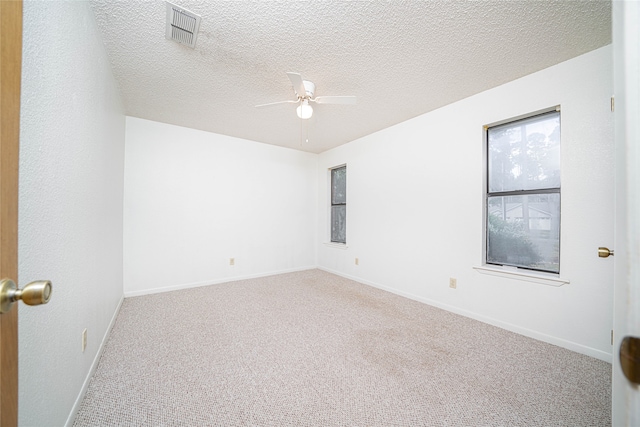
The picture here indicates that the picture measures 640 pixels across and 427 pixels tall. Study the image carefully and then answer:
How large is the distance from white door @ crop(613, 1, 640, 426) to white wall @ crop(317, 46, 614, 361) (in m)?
2.09

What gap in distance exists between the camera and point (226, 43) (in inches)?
Result: 72.9

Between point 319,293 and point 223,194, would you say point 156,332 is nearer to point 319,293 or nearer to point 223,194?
point 319,293

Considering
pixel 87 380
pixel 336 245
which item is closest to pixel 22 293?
pixel 87 380

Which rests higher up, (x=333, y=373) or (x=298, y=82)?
(x=298, y=82)

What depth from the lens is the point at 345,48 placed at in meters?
1.90

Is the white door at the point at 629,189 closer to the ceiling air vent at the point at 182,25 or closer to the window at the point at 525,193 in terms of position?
the ceiling air vent at the point at 182,25

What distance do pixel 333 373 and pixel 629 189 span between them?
1.79 metres

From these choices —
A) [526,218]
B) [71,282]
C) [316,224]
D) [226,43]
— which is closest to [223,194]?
[316,224]

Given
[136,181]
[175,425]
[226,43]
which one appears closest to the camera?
[175,425]

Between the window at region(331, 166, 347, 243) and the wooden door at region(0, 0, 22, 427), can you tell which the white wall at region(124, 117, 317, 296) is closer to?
the window at region(331, 166, 347, 243)

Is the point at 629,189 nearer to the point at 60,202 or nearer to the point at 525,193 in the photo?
the point at 60,202

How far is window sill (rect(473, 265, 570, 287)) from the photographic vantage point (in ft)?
6.70

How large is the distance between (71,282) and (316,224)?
3997mm

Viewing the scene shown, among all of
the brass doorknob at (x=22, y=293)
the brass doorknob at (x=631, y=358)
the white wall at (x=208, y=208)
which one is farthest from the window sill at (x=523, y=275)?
the white wall at (x=208, y=208)
